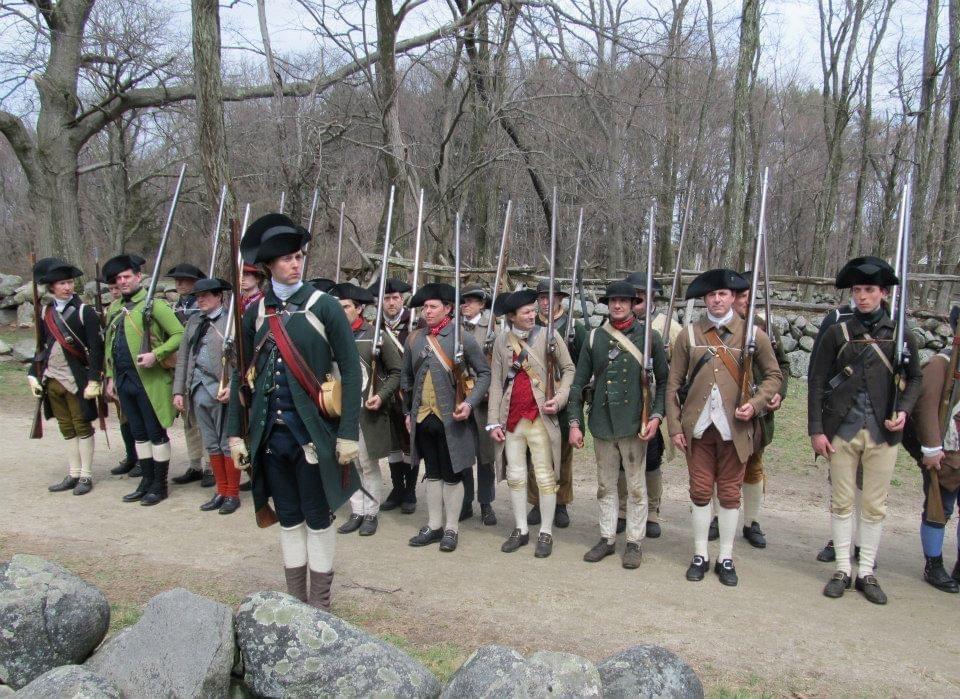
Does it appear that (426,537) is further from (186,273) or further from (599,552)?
(186,273)

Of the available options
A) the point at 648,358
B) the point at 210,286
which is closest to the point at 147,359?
the point at 210,286

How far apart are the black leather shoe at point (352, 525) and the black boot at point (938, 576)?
15.0 feet

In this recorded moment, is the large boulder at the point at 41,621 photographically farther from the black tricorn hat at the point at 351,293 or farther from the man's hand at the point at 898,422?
the man's hand at the point at 898,422

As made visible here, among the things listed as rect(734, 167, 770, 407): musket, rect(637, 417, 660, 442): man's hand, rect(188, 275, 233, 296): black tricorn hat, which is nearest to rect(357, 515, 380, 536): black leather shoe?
rect(637, 417, 660, 442): man's hand

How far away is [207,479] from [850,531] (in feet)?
20.4

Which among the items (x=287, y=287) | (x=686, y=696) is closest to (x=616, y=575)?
(x=686, y=696)

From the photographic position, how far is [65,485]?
7.45 metres

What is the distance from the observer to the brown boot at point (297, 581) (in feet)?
15.0

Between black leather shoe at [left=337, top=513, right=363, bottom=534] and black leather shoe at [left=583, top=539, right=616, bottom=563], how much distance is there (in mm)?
2060

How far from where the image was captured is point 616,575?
213 inches

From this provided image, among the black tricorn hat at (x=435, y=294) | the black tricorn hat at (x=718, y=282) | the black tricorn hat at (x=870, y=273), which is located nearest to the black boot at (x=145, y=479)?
the black tricorn hat at (x=435, y=294)

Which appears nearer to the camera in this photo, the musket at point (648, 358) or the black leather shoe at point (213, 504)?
the musket at point (648, 358)

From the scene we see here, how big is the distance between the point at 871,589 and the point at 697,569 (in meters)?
1.16

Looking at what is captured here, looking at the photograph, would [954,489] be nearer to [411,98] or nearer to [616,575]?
[616,575]
